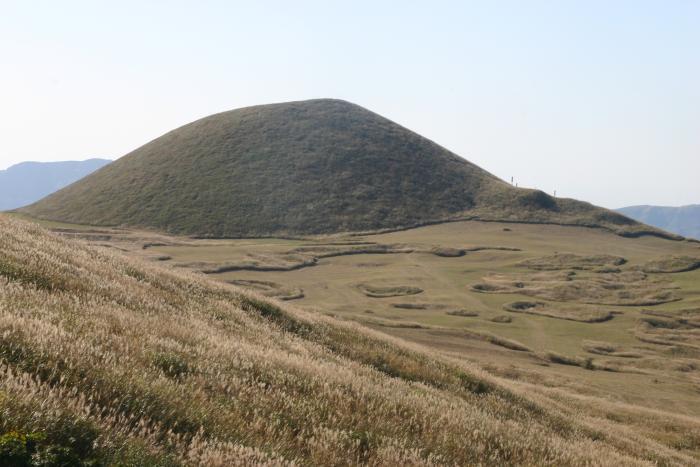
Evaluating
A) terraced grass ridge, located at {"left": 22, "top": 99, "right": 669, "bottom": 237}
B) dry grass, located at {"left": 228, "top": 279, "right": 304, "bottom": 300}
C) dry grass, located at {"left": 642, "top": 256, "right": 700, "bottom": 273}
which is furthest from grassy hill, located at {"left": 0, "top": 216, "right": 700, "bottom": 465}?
terraced grass ridge, located at {"left": 22, "top": 99, "right": 669, "bottom": 237}

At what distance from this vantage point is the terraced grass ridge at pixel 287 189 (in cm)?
14638

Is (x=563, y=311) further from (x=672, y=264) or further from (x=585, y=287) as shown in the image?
(x=672, y=264)

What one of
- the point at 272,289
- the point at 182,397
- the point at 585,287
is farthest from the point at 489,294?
the point at 182,397

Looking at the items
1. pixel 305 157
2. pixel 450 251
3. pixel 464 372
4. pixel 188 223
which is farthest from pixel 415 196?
pixel 464 372

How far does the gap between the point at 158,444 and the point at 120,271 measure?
13.2 metres

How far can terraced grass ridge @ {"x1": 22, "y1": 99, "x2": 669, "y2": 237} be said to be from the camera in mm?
146375

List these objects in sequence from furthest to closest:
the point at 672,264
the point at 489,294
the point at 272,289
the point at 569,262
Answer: the point at 672,264, the point at 569,262, the point at 489,294, the point at 272,289

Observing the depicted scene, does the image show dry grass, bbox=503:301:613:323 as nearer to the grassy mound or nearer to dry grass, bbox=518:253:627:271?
the grassy mound

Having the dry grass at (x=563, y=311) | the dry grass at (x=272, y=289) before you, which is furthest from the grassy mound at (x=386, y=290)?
the dry grass at (x=563, y=311)

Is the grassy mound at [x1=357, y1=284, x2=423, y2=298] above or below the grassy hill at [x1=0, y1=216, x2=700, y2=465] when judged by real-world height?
below

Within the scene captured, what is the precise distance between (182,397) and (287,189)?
155976 millimetres

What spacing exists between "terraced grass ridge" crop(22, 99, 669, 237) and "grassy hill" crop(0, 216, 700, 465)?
12433 centimetres

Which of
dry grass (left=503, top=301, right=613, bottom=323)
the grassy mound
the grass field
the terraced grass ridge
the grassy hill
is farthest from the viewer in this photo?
the terraced grass ridge

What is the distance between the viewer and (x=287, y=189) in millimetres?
Answer: 161000
